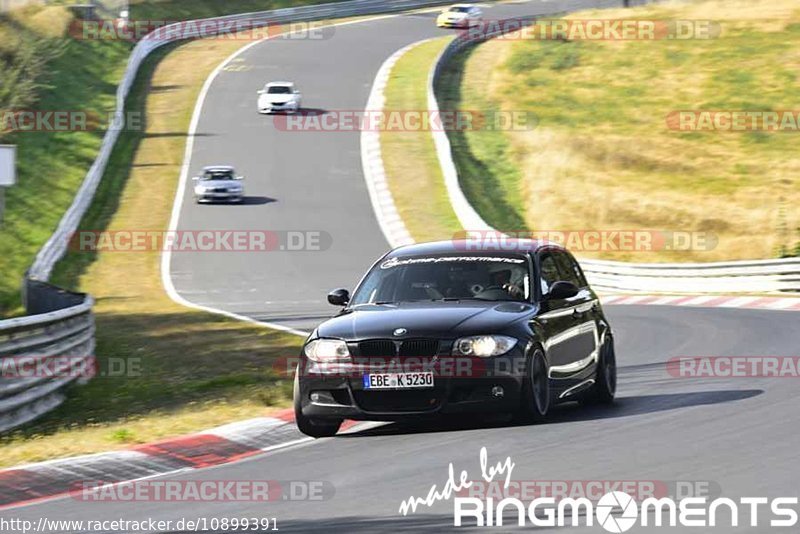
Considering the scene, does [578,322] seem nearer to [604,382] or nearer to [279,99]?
[604,382]

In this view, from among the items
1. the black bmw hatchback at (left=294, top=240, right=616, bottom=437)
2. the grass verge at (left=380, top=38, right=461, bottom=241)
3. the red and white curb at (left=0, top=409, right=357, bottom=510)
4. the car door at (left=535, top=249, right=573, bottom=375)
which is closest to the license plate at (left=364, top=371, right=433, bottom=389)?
the black bmw hatchback at (left=294, top=240, right=616, bottom=437)

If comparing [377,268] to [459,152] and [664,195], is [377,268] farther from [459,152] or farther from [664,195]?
[459,152]

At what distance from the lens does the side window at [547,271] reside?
40.4 feet

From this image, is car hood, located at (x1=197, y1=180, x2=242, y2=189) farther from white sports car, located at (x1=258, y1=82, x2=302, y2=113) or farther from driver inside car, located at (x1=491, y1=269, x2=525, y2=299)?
driver inside car, located at (x1=491, y1=269, x2=525, y2=299)

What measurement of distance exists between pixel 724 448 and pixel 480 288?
2848 millimetres

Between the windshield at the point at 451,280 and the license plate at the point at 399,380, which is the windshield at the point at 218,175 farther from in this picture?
the license plate at the point at 399,380

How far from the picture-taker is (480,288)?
1204 cm

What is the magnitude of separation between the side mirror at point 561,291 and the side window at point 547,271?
29 cm

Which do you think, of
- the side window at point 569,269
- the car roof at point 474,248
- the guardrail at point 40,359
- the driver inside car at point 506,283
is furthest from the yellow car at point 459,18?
the driver inside car at point 506,283

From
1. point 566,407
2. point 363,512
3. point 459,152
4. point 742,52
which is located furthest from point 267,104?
point 363,512

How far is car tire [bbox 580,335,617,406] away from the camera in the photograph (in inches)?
502

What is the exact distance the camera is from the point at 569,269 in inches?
517

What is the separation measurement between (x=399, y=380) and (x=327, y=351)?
25.1 inches

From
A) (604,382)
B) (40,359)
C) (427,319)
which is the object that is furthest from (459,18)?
(427,319)
